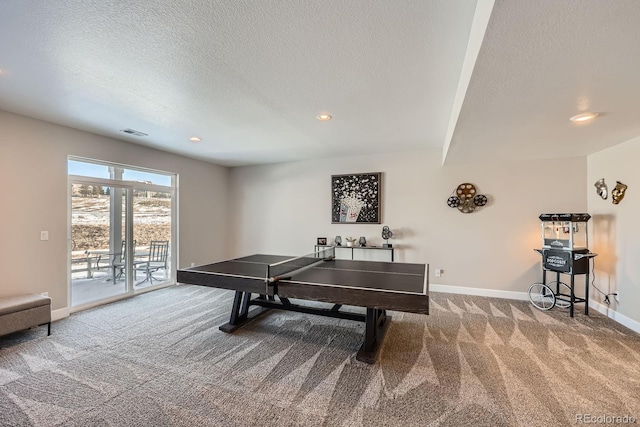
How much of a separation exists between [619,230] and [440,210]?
2.21 metres

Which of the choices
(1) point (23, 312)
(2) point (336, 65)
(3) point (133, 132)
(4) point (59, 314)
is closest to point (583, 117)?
(2) point (336, 65)

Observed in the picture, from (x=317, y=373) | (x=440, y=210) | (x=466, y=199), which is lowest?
(x=317, y=373)

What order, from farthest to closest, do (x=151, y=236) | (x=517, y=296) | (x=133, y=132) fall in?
(x=151, y=236), (x=517, y=296), (x=133, y=132)

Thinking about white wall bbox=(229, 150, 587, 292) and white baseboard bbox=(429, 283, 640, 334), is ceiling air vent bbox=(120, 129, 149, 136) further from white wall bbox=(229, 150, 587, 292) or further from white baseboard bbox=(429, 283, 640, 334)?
white baseboard bbox=(429, 283, 640, 334)

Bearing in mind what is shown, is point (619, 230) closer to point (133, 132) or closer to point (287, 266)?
point (287, 266)

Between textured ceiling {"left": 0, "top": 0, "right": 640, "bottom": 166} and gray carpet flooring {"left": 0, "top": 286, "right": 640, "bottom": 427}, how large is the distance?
2299 mm

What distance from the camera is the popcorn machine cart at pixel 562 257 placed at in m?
3.62

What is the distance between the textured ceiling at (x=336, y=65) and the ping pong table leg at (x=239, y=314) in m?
2.28

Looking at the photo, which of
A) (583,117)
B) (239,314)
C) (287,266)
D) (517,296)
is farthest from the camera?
(517,296)

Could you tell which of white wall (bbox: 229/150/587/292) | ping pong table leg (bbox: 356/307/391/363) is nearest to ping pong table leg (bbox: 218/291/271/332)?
ping pong table leg (bbox: 356/307/391/363)

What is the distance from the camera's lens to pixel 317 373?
2.35 metres

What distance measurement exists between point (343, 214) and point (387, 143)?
1.66 meters

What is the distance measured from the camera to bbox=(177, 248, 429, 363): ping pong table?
2.21 m

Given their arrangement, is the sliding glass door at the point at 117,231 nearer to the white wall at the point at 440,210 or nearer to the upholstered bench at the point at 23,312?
the upholstered bench at the point at 23,312
